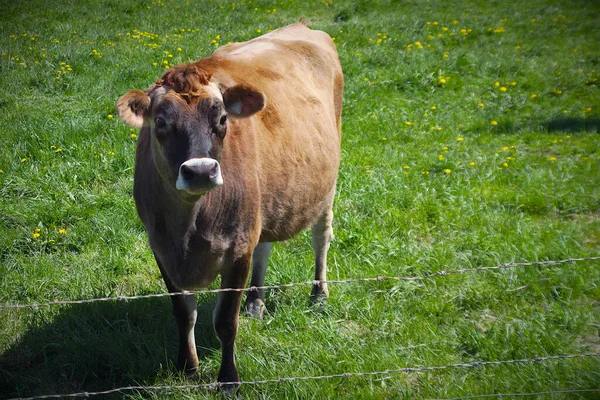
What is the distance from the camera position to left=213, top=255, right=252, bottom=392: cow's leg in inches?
147

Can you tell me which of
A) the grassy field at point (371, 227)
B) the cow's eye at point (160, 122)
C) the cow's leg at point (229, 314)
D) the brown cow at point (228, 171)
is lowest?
the grassy field at point (371, 227)

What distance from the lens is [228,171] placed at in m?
3.61

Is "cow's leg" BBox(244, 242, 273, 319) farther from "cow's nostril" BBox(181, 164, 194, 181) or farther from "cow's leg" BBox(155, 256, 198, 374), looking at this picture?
"cow's nostril" BBox(181, 164, 194, 181)

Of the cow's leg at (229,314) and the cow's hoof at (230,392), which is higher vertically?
the cow's leg at (229,314)

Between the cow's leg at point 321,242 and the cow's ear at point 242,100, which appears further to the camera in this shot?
the cow's leg at point 321,242

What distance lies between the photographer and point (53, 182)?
5930 mm

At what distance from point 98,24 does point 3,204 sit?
7.03 meters

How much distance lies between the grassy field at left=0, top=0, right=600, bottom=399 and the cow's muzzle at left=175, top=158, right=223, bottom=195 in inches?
51.6

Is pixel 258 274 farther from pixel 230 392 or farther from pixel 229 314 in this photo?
pixel 230 392

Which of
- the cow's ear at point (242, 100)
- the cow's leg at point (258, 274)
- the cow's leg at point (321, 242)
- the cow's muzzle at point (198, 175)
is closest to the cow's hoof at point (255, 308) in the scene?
the cow's leg at point (258, 274)

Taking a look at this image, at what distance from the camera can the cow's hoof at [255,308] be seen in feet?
14.7

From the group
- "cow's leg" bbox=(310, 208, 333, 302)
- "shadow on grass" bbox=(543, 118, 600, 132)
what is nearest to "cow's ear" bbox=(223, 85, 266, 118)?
"cow's leg" bbox=(310, 208, 333, 302)

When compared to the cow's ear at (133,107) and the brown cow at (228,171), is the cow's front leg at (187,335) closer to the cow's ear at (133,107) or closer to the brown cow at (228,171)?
the brown cow at (228,171)

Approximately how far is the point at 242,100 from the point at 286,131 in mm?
756
